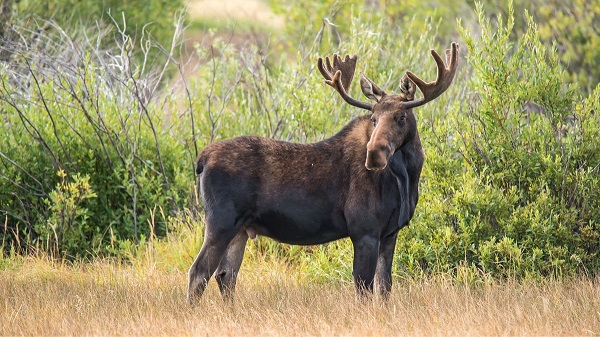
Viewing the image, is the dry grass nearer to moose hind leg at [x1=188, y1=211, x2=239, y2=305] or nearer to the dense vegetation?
moose hind leg at [x1=188, y1=211, x2=239, y2=305]

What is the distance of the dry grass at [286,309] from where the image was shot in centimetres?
706

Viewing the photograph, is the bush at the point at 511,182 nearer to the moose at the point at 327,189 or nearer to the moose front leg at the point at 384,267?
the moose front leg at the point at 384,267

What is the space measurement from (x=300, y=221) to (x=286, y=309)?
2.33 feet

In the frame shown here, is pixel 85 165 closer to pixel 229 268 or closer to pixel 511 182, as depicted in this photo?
pixel 229 268

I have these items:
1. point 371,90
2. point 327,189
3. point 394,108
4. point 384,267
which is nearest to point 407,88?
point 394,108

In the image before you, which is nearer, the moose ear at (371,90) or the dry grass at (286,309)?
the dry grass at (286,309)

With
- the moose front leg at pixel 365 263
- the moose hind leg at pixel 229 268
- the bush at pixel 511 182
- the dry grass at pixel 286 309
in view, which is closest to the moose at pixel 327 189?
the moose front leg at pixel 365 263

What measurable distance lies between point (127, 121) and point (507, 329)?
586 cm

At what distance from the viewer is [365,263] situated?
759cm

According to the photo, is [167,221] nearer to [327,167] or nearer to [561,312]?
[327,167]

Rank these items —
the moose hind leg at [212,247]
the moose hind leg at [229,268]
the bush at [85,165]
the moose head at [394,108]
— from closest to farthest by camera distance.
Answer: the moose head at [394,108] < the moose hind leg at [212,247] < the moose hind leg at [229,268] < the bush at [85,165]

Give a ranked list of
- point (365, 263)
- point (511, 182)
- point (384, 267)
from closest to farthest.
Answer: point (365, 263), point (384, 267), point (511, 182)

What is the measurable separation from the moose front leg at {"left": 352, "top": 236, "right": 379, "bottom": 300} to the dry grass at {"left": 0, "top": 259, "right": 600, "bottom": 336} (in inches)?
5.8

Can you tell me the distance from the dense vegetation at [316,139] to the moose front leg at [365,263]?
1.50 m
